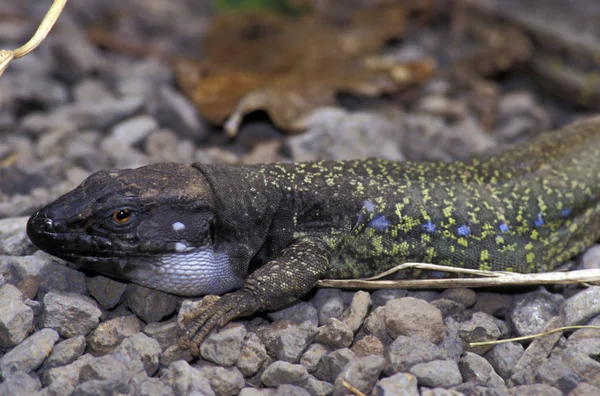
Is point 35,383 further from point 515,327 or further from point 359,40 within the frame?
point 359,40

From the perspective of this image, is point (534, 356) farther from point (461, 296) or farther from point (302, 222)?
point (302, 222)

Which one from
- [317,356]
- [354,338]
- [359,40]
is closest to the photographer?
[317,356]

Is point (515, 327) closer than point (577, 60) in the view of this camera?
Yes

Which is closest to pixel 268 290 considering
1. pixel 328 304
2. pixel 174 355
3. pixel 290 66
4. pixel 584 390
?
pixel 328 304

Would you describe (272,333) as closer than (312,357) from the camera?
No

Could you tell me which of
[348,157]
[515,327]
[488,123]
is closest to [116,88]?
[348,157]

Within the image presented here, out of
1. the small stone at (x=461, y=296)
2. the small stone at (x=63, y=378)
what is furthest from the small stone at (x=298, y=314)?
the small stone at (x=63, y=378)

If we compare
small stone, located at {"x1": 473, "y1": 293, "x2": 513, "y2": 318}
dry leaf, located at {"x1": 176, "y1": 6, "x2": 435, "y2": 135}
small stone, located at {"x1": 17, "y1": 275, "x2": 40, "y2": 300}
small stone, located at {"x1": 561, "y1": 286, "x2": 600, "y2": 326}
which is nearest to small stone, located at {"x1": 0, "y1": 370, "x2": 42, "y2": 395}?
small stone, located at {"x1": 17, "y1": 275, "x2": 40, "y2": 300}
